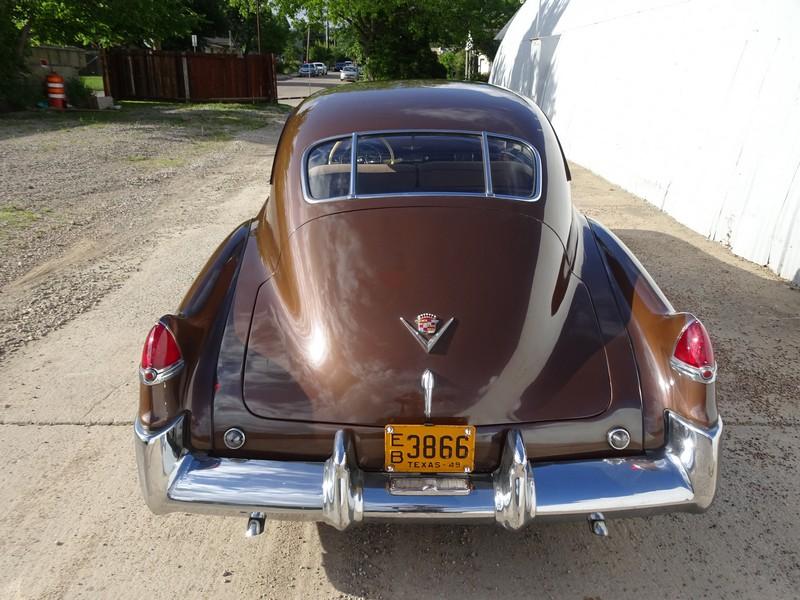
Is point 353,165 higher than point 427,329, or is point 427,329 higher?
point 353,165

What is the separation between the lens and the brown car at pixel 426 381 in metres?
2.20

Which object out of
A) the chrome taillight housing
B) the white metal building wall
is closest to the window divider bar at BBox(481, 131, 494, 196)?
the chrome taillight housing

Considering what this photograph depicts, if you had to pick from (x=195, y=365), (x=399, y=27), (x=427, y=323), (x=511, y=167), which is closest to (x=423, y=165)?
(x=511, y=167)

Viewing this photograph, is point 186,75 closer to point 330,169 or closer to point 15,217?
point 15,217

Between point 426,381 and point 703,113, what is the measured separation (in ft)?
22.2

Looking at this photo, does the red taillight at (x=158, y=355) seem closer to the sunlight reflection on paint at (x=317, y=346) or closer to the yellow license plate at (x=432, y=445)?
the sunlight reflection on paint at (x=317, y=346)

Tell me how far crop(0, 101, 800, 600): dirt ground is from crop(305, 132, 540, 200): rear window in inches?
62.3

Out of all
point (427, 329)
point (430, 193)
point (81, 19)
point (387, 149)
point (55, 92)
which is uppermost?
point (81, 19)

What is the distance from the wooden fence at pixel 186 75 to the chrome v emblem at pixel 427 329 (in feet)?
80.8

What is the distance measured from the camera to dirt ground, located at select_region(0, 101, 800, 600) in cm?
249

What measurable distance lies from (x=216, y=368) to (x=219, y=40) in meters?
55.1

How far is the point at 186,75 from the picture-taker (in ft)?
79.8

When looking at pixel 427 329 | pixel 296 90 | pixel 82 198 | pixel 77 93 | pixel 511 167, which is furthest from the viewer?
pixel 296 90

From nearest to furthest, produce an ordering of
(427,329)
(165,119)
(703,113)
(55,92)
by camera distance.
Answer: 1. (427,329)
2. (703,113)
3. (165,119)
4. (55,92)
